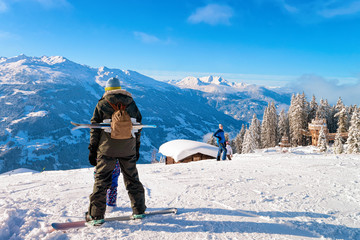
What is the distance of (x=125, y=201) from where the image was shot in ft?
15.5

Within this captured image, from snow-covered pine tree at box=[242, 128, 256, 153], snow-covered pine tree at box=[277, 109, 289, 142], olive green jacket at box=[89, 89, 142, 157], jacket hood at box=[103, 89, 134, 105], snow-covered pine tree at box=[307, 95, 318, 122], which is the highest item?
snow-covered pine tree at box=[307, 95, 318, 122]

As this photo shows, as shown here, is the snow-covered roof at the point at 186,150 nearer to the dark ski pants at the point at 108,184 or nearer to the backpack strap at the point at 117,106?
the dark ski pants at the point at 108,184

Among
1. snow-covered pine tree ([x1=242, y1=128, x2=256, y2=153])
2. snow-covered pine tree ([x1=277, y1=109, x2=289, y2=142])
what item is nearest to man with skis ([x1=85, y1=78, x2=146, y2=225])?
snow-covered pine tree ([x1=242, y1=128, x2=256, y2=153])

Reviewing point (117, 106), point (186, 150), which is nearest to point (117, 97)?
point (117, 106)

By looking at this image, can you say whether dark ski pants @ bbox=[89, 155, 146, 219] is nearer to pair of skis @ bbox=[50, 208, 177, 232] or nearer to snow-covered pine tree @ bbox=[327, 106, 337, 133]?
pair of skis @ bbox=[50, 208, 177, 232]

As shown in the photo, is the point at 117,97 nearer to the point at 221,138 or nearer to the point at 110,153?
the point at 110,153

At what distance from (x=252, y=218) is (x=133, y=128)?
269 cm

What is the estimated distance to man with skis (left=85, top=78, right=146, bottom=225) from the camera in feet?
11.6

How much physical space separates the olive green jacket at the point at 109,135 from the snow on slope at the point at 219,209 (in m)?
1.21

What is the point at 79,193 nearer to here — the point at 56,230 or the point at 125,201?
the point at 125,201

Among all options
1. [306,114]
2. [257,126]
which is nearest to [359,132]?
[306,114]

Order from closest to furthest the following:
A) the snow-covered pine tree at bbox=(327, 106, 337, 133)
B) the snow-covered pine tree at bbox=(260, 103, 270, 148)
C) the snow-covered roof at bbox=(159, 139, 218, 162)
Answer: the snow-covered roof at bbox=(159, 139, 218, 162) → the snow-covered pine tree at bbox=(327, 106, 337, 133) → the snow-covered pine tree at bbox=(260, 103, 270, 148)

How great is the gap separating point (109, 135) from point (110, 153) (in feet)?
1.02

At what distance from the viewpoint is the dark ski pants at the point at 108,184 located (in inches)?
139
